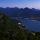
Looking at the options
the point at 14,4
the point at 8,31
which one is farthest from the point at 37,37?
the point at 14,4

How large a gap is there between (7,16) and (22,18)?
0.32 meters

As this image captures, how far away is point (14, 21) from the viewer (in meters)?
2.29

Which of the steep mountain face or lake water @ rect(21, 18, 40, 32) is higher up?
the steep mountain face

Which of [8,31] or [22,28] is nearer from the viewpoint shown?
[8,31]

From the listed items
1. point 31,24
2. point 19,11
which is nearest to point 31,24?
point 31,24

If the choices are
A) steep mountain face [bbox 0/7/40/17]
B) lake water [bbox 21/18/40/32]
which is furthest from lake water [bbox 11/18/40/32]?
steep mountain face [bbox 0/7/40/17]

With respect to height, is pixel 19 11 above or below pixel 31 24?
above

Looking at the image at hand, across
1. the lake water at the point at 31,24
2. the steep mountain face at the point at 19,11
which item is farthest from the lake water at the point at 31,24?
the steep mountain face at the point at 19,11

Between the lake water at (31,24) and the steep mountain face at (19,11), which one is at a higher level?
the steep mountain face at (19,11)

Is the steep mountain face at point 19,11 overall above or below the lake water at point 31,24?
above

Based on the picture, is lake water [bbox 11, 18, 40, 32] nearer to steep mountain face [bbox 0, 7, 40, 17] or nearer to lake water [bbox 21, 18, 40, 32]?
lake water [bbox 21, 18, 40, 32]

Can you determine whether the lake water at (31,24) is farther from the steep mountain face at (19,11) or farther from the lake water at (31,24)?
the steep mountain face at (19,11)

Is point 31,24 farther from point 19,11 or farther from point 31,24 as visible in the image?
point 19,11

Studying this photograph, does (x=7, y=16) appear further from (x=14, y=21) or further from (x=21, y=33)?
(x=21, y=33)
